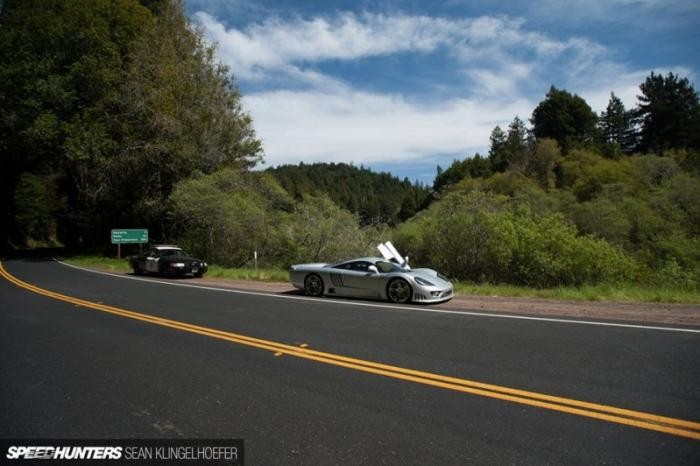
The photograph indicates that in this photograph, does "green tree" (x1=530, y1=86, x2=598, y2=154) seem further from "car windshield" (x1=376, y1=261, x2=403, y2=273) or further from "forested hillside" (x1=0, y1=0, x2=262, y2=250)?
"car windshield" (x1=376, y1=261, x2=403, y2=273)

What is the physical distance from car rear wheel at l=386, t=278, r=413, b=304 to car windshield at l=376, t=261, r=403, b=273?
1.73 feet

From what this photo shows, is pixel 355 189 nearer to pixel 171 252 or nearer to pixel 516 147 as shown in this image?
pixel 516 147

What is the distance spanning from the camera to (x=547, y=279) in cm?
1686

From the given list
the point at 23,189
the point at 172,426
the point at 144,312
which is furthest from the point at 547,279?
the point at 23,189

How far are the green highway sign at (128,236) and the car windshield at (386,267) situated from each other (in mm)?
21957

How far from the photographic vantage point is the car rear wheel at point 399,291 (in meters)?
10.3

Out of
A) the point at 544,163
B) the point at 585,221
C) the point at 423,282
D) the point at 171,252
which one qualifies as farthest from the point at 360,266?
the point at 544,163

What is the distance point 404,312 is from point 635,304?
5.06 meters

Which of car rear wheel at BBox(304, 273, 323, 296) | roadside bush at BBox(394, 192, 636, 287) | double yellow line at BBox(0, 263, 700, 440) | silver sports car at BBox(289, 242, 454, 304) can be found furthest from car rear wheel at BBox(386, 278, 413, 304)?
roadside bush at BBox(394, 192, 636, 287)

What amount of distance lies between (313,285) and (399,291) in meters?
2.68

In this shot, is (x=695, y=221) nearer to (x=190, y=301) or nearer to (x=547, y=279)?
(x=547, y=279)

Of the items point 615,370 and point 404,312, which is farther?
point 404,312

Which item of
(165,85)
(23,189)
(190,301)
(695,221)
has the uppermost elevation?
(165,85)

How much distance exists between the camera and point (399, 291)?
10438 millimetres
